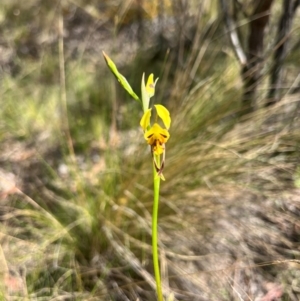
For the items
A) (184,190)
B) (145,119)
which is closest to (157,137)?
(145,119)

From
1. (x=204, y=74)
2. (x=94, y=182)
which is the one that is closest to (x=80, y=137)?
(x=94, y=182)

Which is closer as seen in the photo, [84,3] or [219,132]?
[219,132]

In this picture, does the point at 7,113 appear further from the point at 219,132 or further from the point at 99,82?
the point at 219,132

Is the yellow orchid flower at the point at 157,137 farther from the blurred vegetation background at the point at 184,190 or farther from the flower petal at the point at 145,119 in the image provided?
the blurred vegetation background at the point at 184,190

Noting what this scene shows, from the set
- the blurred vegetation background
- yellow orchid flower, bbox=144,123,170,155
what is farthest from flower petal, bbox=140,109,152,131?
the blurred vegetation background

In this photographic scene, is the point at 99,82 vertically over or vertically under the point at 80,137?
over

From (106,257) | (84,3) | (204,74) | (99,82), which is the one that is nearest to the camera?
(106,257)

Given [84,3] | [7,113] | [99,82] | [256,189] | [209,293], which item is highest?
[84,3]

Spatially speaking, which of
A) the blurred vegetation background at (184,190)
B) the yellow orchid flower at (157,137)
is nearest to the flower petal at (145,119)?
the yellow orchid flower at (157,137)
